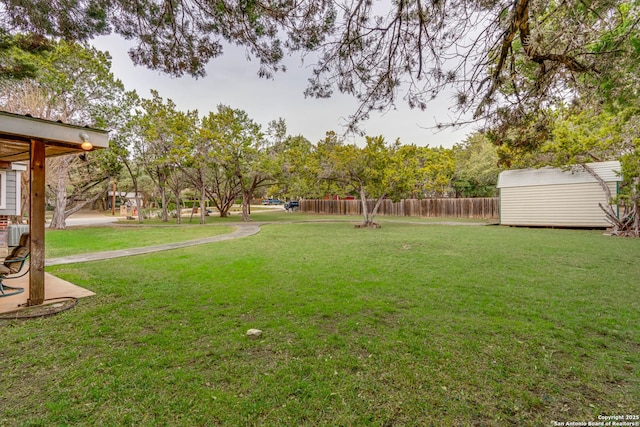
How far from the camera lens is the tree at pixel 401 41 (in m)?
3.66

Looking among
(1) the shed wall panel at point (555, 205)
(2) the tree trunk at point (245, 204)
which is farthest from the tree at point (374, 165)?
(2) the tree trunk at point (245, 204)

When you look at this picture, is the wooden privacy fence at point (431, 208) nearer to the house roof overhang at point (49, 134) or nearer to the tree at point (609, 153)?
the tree at point (609, 153)

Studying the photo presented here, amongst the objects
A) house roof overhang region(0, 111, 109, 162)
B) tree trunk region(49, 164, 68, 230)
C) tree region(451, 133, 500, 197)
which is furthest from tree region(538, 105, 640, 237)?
tree trunk region(49, 164, 68, 230)

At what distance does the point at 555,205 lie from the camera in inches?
565

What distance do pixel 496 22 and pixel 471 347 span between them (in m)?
3.83

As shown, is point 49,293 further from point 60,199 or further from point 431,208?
point 431,208

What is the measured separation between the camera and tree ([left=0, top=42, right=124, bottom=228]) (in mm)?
11906

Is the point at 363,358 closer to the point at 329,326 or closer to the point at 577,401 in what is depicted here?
the point at 329,326

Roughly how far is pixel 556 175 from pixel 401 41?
14.2 metres

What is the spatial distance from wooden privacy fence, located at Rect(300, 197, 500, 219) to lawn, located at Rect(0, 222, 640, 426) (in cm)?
1648

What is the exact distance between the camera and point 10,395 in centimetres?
218

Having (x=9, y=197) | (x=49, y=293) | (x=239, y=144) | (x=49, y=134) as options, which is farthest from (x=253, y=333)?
(x=239, y=144)

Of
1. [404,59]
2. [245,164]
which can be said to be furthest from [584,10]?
[245,164]

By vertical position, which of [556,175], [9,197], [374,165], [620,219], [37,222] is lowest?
[620,219]
